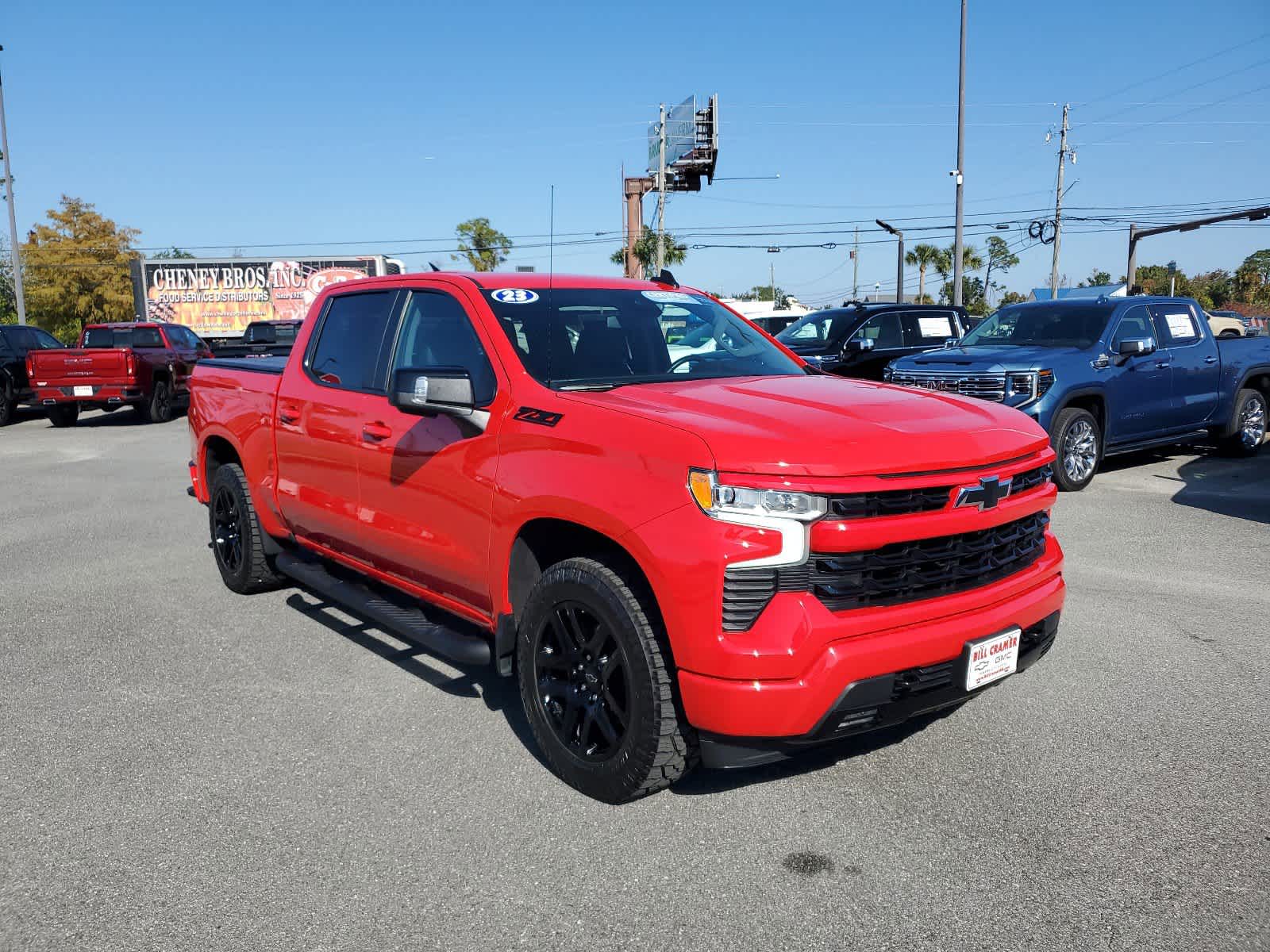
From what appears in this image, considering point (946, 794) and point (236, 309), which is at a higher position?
point (236, 309)

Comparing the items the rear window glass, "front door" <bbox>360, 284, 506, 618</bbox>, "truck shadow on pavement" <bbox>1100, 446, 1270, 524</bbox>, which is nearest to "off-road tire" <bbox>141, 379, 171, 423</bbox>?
the rear window glass

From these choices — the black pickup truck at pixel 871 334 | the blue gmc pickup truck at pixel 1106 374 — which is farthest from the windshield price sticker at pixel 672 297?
the black pickup truck at pixel 871 334

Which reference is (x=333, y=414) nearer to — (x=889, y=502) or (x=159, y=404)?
(x=889, y=502)

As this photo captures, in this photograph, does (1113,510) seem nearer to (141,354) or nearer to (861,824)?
(861,824)

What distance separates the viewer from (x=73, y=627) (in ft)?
18.8

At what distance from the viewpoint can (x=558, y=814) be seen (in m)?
3.44

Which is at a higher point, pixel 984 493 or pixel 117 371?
pixel 984 493

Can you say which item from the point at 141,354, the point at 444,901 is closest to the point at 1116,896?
the point at 444,901

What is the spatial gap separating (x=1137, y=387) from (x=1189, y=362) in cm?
113

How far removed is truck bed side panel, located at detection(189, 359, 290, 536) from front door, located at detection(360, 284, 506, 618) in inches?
50.0

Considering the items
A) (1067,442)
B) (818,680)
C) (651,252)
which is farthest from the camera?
(651,252)

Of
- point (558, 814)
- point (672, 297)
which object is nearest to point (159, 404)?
point (672, 297)

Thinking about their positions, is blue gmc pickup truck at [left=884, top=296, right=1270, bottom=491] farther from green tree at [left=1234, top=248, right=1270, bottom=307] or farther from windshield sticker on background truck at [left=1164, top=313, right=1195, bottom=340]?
green tree at [left=1234, top=248, right=1270, bottom=307]

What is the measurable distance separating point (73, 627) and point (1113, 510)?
8223mm
